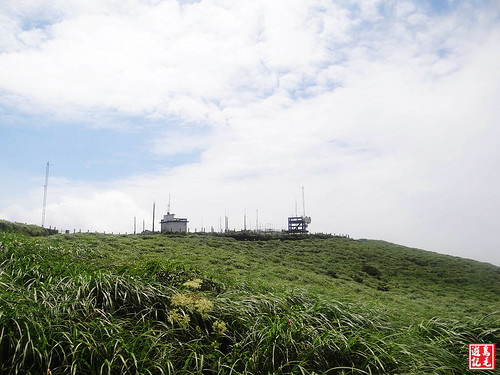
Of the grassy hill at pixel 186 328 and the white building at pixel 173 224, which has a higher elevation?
the white building at pixel 173 224

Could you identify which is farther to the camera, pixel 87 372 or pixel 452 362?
pixel 452 362

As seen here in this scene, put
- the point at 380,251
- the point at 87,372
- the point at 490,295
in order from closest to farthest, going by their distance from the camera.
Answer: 1. the point at 87,372
2. the point at 490,295
3. the point at 380,251

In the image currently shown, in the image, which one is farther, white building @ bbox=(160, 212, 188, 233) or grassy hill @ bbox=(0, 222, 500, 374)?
white building @ bbox=(160, 212, 188, 233)

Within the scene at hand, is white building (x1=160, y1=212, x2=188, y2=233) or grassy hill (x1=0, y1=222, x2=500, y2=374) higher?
white building (x1=160, y1=212, x2=188, y2=233)

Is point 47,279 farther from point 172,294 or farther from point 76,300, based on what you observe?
point 172,294

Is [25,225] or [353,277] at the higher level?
[25,225]

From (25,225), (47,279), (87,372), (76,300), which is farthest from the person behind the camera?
(25,225)

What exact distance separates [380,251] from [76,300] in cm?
2079

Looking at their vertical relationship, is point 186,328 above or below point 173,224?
below

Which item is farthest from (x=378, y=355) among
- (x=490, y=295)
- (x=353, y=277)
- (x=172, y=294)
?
(x=490, y=295)

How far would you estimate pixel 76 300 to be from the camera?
3768 mm

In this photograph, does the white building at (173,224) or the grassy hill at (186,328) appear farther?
the white building at (173,224)

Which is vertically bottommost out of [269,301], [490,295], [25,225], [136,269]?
[490,295]

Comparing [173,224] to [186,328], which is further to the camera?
[173,224]
